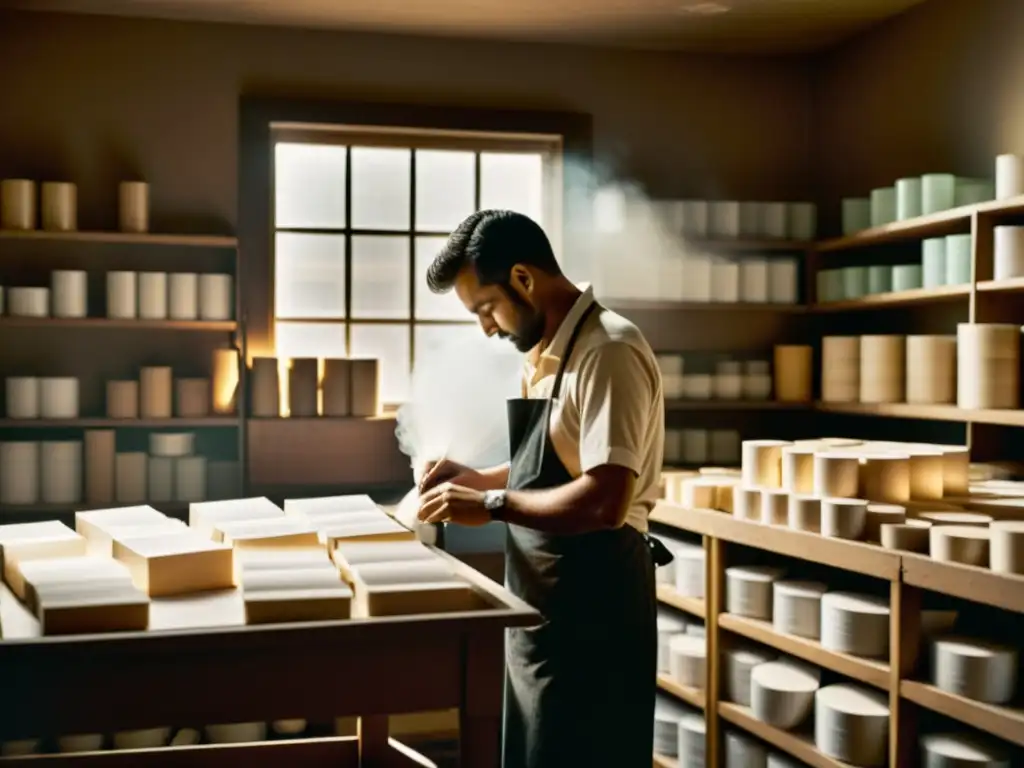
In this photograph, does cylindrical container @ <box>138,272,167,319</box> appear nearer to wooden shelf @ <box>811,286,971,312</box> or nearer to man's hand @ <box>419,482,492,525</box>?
man's hand @ <box>419,482,492,525</box>

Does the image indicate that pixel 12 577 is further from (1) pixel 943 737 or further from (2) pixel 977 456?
(2) pixel 977 456

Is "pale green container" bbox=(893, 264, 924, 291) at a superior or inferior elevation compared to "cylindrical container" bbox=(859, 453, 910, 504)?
superior

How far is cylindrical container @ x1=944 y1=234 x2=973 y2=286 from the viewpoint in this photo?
3.85m

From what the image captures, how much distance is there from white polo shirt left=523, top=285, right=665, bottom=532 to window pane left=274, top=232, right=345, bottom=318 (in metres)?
2.55

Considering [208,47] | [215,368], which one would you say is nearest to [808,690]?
[215,368]

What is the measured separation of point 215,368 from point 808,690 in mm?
2662

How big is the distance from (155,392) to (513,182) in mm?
1871

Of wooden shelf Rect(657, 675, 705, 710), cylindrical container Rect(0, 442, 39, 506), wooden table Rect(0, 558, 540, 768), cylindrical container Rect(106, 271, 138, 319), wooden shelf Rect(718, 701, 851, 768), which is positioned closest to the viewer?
wooden table Rect(0, 558, 540, 768)

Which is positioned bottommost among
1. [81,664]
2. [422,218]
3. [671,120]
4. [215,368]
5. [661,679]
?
[661,679]

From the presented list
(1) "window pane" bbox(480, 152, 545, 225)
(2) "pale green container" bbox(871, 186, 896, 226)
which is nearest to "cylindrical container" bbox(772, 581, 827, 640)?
(2) "pale green container" bbox(871, 186, 896, 226)

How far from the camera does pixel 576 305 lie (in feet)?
8.24

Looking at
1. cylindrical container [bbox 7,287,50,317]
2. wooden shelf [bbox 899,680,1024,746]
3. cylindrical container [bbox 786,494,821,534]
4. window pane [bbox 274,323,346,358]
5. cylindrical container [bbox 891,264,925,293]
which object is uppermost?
cylindrical container [bbox 891,264,925,293]

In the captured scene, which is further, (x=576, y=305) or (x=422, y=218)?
(x=422, y=218)

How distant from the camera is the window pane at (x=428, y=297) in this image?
16.5 feet
